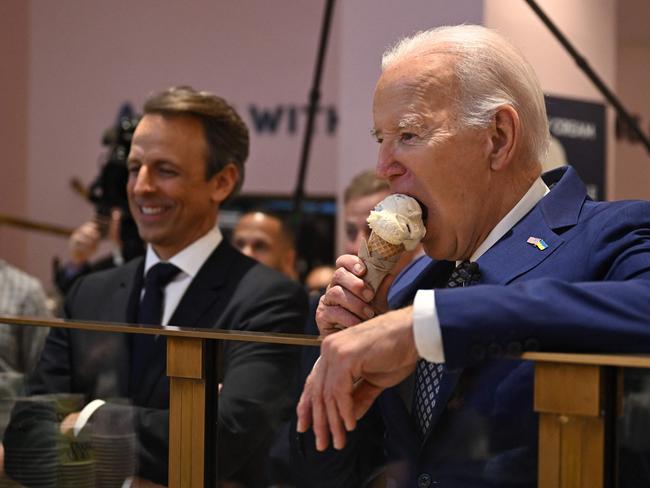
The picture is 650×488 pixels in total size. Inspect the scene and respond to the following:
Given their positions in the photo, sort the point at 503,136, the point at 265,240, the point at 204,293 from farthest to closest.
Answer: the point at 265,240, the point at 204,293, the point at 503,136

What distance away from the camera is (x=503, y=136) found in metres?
1.75

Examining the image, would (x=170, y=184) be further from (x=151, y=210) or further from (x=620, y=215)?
(x=620, y=215)

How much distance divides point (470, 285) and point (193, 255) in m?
1.09

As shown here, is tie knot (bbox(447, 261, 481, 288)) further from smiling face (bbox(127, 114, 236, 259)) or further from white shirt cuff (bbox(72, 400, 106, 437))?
smiling face (bbox(127, 114, 236, 259))

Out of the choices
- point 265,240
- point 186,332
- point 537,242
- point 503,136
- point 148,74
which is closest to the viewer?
point 186,332

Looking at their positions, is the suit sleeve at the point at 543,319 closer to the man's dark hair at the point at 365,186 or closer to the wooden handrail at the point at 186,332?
the wooden handrail at the point at 186,332

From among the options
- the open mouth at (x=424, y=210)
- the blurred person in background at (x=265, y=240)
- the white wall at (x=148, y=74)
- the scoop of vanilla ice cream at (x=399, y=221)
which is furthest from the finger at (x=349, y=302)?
the white wall at (x=148, y=74)

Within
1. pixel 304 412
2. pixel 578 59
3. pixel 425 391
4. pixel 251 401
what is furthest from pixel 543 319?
pixel 578 59

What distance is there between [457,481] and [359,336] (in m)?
0.23

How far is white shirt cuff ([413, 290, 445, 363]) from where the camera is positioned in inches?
50.8

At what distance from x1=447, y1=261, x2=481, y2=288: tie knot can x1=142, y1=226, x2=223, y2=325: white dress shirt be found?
0.92 meters

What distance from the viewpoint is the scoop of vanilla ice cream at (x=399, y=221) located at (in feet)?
5.36

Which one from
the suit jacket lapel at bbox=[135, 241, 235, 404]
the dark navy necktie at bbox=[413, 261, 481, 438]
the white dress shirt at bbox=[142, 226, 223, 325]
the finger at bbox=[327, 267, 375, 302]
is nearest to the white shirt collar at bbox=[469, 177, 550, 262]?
the finger at bbox=[327, 267, 375, 302]

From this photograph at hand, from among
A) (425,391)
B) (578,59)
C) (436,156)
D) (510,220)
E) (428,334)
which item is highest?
(578,59)
